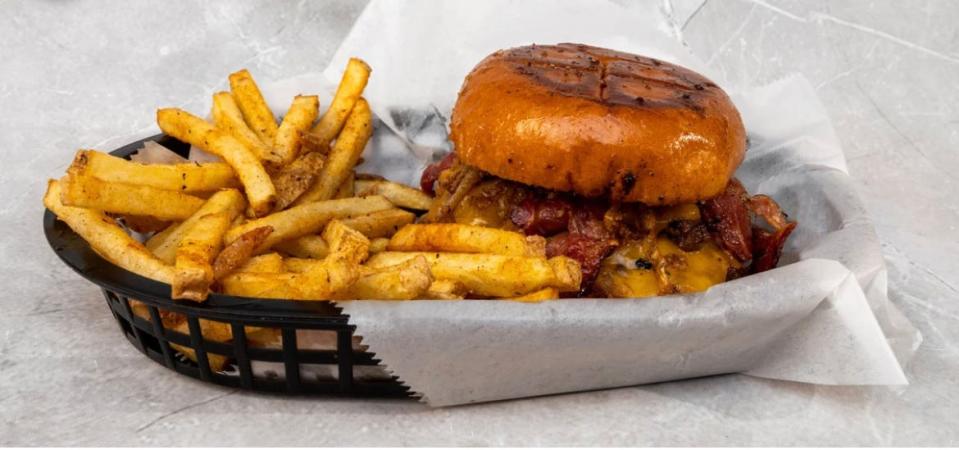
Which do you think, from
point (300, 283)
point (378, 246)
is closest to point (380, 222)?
point (378, 246)

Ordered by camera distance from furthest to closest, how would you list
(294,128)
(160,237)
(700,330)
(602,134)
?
(294,128), (160,237), (602,134), (700,330)

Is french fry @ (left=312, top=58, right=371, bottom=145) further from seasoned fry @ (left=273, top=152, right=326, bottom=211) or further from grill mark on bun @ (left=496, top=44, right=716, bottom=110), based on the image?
grill mark on bun @ (left=496, top=44, right=716, bottom=110)

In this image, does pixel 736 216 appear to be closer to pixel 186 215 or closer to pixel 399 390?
pixel 399 390

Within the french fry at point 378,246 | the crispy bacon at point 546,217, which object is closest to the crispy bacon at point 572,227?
the crispy bacon at point 546,217

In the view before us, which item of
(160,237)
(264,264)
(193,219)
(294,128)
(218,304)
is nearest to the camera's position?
(218,304)

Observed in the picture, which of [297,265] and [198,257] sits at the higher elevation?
[198,257]

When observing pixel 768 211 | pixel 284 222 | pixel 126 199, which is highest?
pixel 126 199

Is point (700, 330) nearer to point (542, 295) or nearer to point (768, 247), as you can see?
point (542, 295)

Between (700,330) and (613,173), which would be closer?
(700,330)
